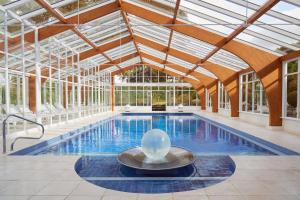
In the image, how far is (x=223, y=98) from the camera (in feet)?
64.2

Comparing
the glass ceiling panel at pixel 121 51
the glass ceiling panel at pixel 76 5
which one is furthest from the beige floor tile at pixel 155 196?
the glass ceiling panel at pixel 121 51

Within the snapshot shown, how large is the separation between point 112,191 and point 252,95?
11.6 meters

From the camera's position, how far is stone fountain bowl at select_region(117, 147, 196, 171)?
4.62 metres

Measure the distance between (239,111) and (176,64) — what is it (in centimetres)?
686

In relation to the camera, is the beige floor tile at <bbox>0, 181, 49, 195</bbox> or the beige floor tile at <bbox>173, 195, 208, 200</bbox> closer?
the beige floor tile at <bbox>173, 195, 208, 200</bbox>

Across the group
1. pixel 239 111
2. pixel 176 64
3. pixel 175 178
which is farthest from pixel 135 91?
pixel 175 178

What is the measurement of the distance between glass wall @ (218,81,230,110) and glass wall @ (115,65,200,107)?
6.31 metres

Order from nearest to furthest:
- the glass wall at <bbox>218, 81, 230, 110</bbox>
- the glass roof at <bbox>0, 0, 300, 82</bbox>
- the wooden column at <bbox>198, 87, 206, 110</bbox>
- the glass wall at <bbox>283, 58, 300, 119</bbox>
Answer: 1. the glass roof at <bbox>0, 0, 300, 82</bbox>
2. the glass wall at <bbox>283, 58, 300, 119</bbox>
3. the glass wall at <bbox>218, 81, 230, 110</bbox>
4. the wooden column at <bbox>198, 87, 206, 110</bbox>

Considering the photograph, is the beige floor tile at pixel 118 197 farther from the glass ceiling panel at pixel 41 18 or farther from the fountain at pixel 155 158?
the glass ceiling panel at pixel 41 18

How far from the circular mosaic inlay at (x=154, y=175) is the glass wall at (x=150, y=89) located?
20.8 metres

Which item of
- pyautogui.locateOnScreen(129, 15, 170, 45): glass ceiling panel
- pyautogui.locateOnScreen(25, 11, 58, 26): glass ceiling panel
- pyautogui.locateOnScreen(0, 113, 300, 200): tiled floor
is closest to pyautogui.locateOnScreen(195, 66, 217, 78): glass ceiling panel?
pyautogui.locateOnScreen(129, 15, 170, 45): glass ceiling panel

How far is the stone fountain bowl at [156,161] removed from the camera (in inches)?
182

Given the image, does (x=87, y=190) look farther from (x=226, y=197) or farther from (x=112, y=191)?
(x=226, y=197)

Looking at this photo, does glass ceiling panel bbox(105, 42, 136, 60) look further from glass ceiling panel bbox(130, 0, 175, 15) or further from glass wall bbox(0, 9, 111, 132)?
glass ceiling panel bbox(130, 0, 175, 15)
